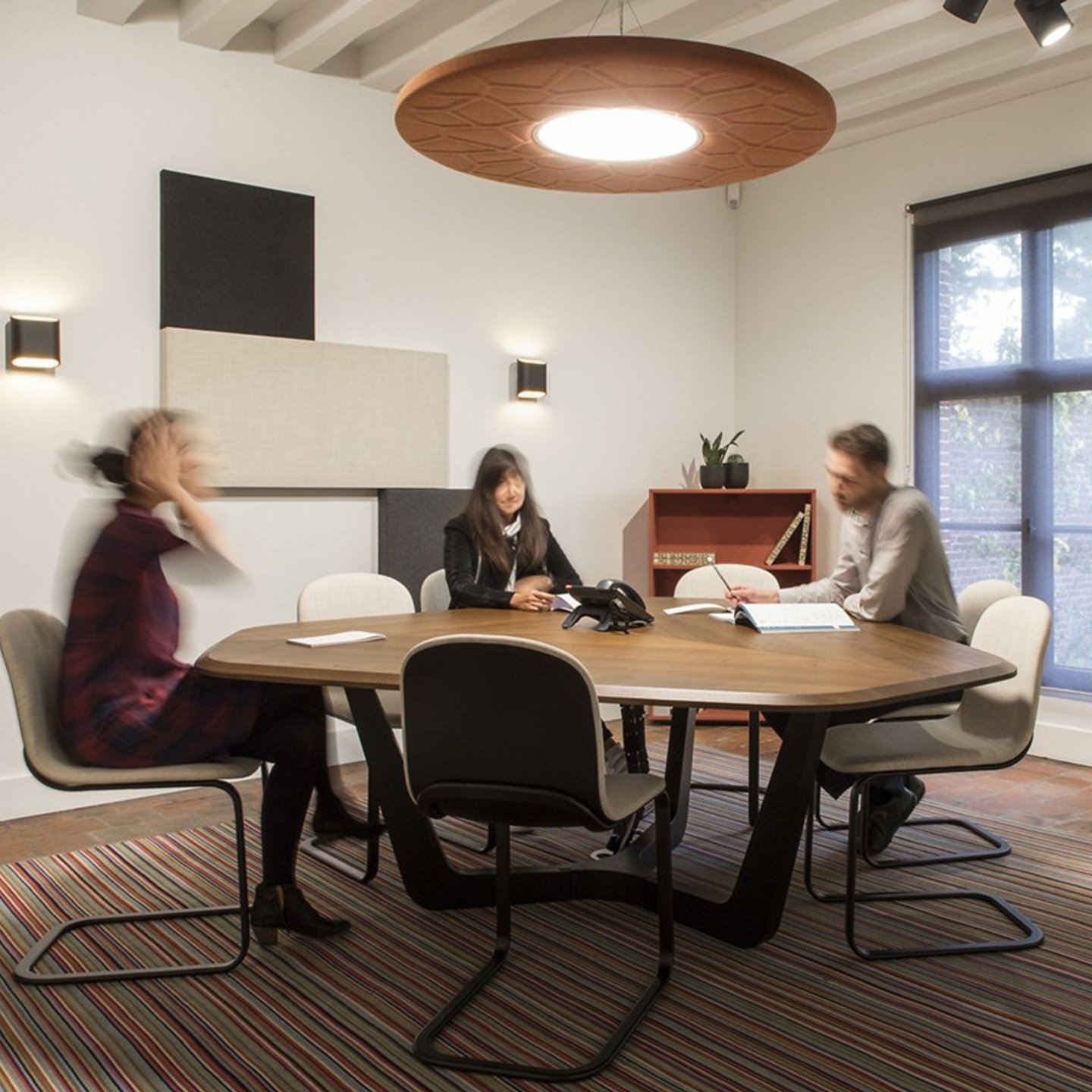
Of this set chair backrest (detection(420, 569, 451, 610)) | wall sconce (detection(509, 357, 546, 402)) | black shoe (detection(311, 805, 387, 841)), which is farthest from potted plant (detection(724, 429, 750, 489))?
black shoe (detection(311, 805, 387, 841))

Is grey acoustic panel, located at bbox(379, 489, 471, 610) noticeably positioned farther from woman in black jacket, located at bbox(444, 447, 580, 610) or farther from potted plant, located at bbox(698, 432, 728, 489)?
potted plant, located at bbox(698, 432, 728, 489)

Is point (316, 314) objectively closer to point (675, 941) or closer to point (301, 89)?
point (301, 89)

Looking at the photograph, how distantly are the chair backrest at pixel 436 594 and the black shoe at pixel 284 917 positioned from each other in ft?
4.87

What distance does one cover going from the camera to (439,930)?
10.1 ft

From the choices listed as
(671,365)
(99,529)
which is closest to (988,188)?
(671,365)

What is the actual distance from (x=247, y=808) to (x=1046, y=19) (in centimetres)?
410

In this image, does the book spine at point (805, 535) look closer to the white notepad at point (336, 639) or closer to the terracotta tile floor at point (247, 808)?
the terracotta tile floor at point (247, 808)

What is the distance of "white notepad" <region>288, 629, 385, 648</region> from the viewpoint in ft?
10.2

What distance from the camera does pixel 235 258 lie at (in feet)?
15.5

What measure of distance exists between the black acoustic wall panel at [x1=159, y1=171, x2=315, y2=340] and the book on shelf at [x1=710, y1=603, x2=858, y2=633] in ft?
8.26

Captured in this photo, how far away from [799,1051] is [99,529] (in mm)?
2050

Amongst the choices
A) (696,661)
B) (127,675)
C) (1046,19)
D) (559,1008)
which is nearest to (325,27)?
(1046,19)

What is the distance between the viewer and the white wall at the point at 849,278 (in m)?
5.32

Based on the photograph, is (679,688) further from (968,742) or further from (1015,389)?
(1015,389)
